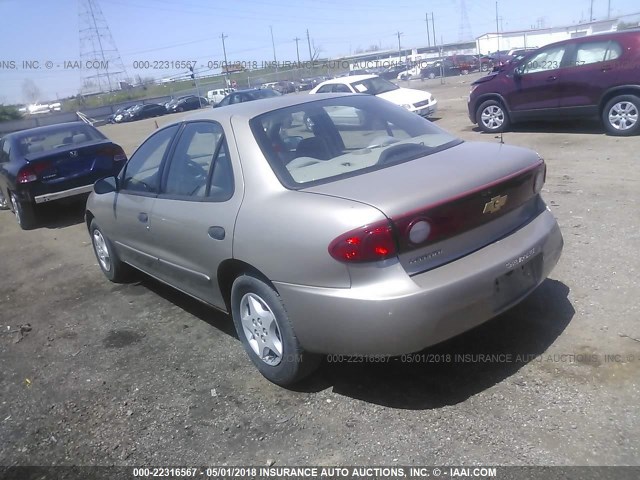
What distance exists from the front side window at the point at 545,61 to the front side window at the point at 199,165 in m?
8.46

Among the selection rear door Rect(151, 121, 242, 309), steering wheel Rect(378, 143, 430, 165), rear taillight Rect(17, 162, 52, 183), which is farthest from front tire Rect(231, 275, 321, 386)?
rear taillight Rect(17, 162, 52, 183)

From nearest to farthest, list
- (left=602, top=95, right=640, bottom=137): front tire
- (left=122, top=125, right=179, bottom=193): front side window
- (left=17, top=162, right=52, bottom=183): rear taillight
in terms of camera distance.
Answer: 1. (left=122, top=125, right=179, bottom=193): front side window
2. (left=17, top=162, right=52, bottom=183): rear taillight
3. (left=602, top=95, right=640, bottom=137): front tire

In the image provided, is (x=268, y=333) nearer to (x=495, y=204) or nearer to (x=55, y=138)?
(x=495, y=204)

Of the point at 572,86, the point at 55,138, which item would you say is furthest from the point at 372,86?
the point at 55,138

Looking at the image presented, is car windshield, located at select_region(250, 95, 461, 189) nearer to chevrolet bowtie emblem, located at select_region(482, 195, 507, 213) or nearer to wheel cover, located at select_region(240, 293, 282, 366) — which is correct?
chevrolet bowtie emblem, located at select_region(482, 195, 507, 213)

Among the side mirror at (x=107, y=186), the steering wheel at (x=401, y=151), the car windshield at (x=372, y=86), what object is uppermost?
the car windshield at (x=372, y=86)

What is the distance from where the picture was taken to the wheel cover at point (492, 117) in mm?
11375

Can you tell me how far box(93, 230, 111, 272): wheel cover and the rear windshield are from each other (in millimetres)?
3742

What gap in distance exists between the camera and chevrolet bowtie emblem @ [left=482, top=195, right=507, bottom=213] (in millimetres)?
3000

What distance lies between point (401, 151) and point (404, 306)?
1170 mm

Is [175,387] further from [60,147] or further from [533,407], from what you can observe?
[60,147]

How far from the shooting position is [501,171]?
10.2 feet

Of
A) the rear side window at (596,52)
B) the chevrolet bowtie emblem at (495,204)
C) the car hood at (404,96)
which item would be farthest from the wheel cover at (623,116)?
the chevrolet bowtie emblem at (495,204)

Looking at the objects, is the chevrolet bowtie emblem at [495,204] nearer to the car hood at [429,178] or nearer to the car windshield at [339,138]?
the car hood at [429,178]
